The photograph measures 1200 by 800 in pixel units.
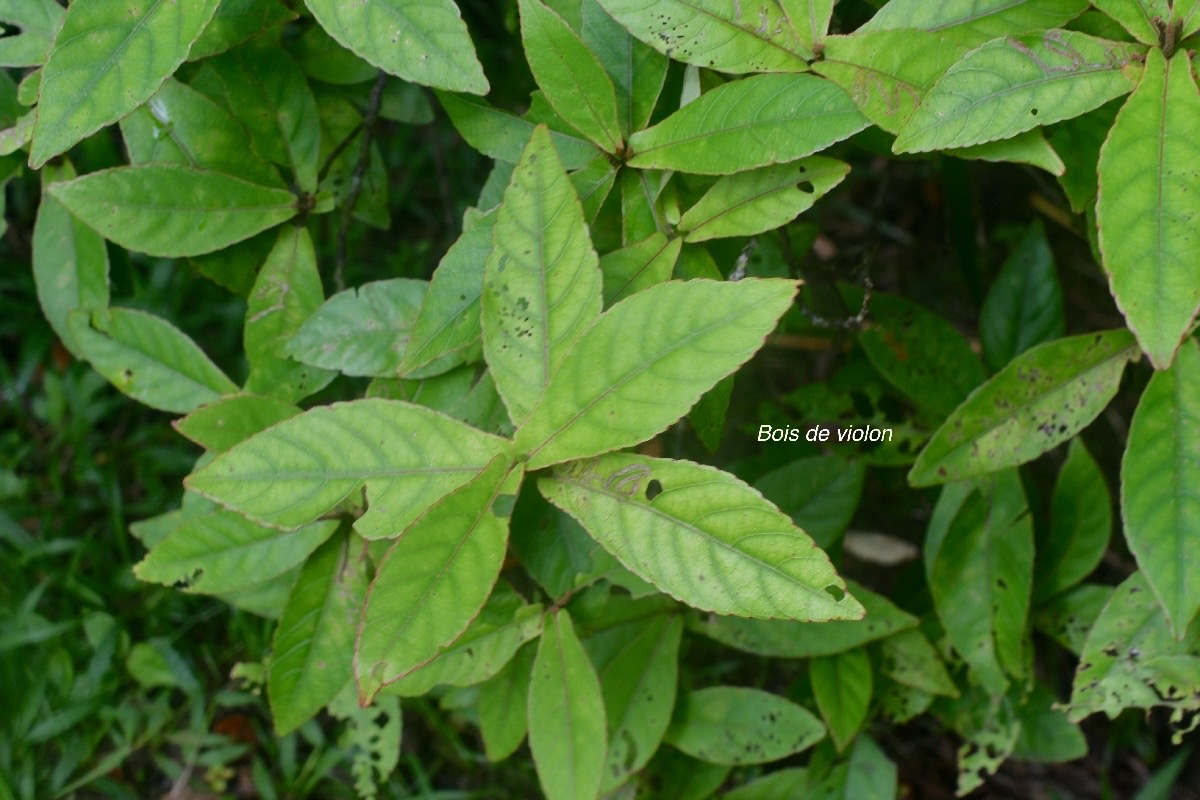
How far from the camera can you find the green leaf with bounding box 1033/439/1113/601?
1228 millimetres

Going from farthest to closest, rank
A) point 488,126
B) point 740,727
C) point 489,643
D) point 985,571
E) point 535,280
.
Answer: point 740,727, point 985,571, point 489,643, point 488,126, point 535,280

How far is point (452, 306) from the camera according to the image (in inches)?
34.6

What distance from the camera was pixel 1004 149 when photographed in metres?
0.75

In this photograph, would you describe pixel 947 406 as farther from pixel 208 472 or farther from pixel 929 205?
pixel 929 205

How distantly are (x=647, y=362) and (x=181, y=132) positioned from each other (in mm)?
576

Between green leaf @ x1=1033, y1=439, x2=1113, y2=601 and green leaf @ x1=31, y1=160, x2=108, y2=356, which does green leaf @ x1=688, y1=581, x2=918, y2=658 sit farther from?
green leaf @ x1=31, y1=160, x2=108, y2=356

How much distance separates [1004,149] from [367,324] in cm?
60

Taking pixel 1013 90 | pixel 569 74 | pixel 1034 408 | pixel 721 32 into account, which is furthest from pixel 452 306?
pixel 1034 408

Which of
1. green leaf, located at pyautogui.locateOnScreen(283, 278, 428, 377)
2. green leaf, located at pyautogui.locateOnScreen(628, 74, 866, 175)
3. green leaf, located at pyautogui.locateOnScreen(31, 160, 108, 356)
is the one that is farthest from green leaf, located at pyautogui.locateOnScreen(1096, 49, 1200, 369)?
green leaf, located at pyautogui.locateOnScreen(31, 160, 108, 356)

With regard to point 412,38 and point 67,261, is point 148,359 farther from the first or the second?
point 412,38

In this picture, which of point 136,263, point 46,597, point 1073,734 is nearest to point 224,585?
point 1073,734

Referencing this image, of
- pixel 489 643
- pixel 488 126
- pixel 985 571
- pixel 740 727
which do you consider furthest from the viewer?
pixel 740 727

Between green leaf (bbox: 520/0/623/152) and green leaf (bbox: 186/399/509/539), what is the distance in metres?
0.28

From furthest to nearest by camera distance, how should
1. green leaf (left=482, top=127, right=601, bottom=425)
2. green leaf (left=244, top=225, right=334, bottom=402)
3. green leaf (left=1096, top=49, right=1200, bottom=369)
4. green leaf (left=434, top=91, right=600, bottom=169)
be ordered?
1. green leaf (left=244, top=225, right=334, bottom=402)
2. green leaf (left=434, top=91, right=600, bottom=169)
3. green leaf (left=482, top=127, right=601, bottom=425)
4. green leaf (left=1096, top=49, right=1200, bottom=369)
